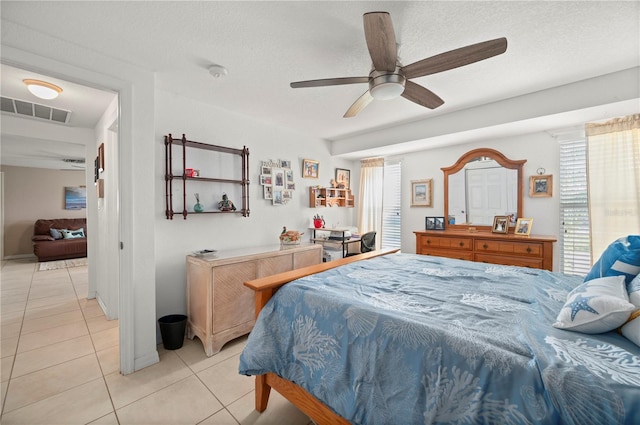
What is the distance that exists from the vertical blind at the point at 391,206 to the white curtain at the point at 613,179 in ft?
7.65

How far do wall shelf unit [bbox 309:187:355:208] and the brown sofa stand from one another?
5973 mm

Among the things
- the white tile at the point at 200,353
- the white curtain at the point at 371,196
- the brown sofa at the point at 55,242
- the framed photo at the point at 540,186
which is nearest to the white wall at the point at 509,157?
the framed photo at the point at 540,186

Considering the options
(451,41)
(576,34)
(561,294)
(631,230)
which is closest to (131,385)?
(561,294)

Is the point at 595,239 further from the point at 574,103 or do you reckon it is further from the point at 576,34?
the point at 576,34

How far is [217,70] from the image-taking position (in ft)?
7.45

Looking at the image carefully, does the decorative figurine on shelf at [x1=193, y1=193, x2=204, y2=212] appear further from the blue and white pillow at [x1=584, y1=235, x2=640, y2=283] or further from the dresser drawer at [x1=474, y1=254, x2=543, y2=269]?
the dresser drawer at [x1=474, y1=254, x2=543, y2=269]

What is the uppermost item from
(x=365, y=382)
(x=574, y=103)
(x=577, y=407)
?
(x=574, y=103)

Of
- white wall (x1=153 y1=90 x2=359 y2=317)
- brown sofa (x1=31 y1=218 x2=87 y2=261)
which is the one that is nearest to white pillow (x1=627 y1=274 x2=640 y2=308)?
white wall (x1=153 y1=90 x2=359 y2=317)

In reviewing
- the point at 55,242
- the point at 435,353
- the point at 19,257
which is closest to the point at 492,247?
the point at 435,353

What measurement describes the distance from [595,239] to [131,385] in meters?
4.60

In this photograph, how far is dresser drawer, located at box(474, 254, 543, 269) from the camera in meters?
3.03

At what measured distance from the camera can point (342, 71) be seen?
2.33 meters

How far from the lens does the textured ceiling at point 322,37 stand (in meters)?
1.61

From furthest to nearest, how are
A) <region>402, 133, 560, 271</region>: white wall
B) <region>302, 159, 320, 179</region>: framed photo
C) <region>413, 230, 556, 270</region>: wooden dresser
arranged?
<region>302, 159, 320, 179</region>: framed photo
<region>402, 133, 560, 271</region>: white wall
<region>413, 230, 556, 270</region>: wooden dresser
